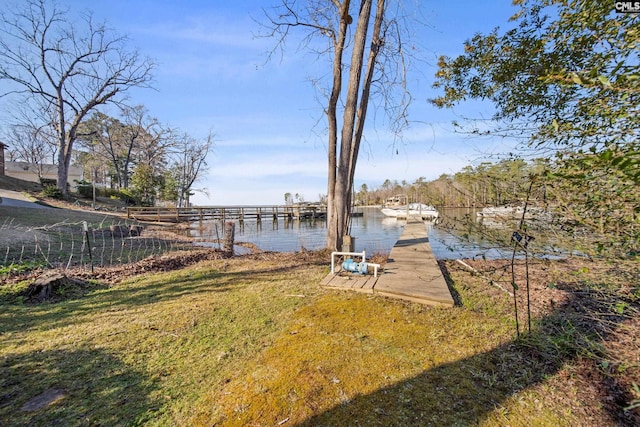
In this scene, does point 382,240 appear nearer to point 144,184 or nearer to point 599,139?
point 599,139

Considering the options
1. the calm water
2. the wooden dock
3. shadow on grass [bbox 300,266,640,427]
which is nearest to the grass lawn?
shadow on grass [bbox 300,266,640,427]

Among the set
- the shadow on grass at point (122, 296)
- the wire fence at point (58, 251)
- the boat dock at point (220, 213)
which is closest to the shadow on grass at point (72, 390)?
the shadow on grass at point (122, 296)

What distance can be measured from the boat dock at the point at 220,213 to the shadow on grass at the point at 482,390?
2166 centimetres

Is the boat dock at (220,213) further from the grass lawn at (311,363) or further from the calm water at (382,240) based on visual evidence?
the grass lawn at (311,363)

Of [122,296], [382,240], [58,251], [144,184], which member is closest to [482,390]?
[122,296]

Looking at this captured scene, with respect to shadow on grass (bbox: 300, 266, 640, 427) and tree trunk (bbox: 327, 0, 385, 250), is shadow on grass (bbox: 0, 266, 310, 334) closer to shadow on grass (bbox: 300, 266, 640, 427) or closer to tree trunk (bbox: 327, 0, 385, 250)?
tree trunk (bbox: 327, 0, 385, 250)

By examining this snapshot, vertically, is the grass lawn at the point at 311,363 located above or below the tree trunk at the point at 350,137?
below

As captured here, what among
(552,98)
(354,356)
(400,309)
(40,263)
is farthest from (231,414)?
(40,263)

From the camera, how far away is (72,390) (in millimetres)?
1875

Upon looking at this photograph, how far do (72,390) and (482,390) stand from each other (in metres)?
2.84

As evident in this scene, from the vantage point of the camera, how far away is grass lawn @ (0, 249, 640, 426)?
65.3 inches

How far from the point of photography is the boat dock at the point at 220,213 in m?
21.3

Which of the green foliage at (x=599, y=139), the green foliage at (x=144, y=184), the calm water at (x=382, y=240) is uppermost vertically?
the green foliage at (x=144, y=184)

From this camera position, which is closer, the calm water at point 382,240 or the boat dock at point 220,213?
the calm water at point 382,240
